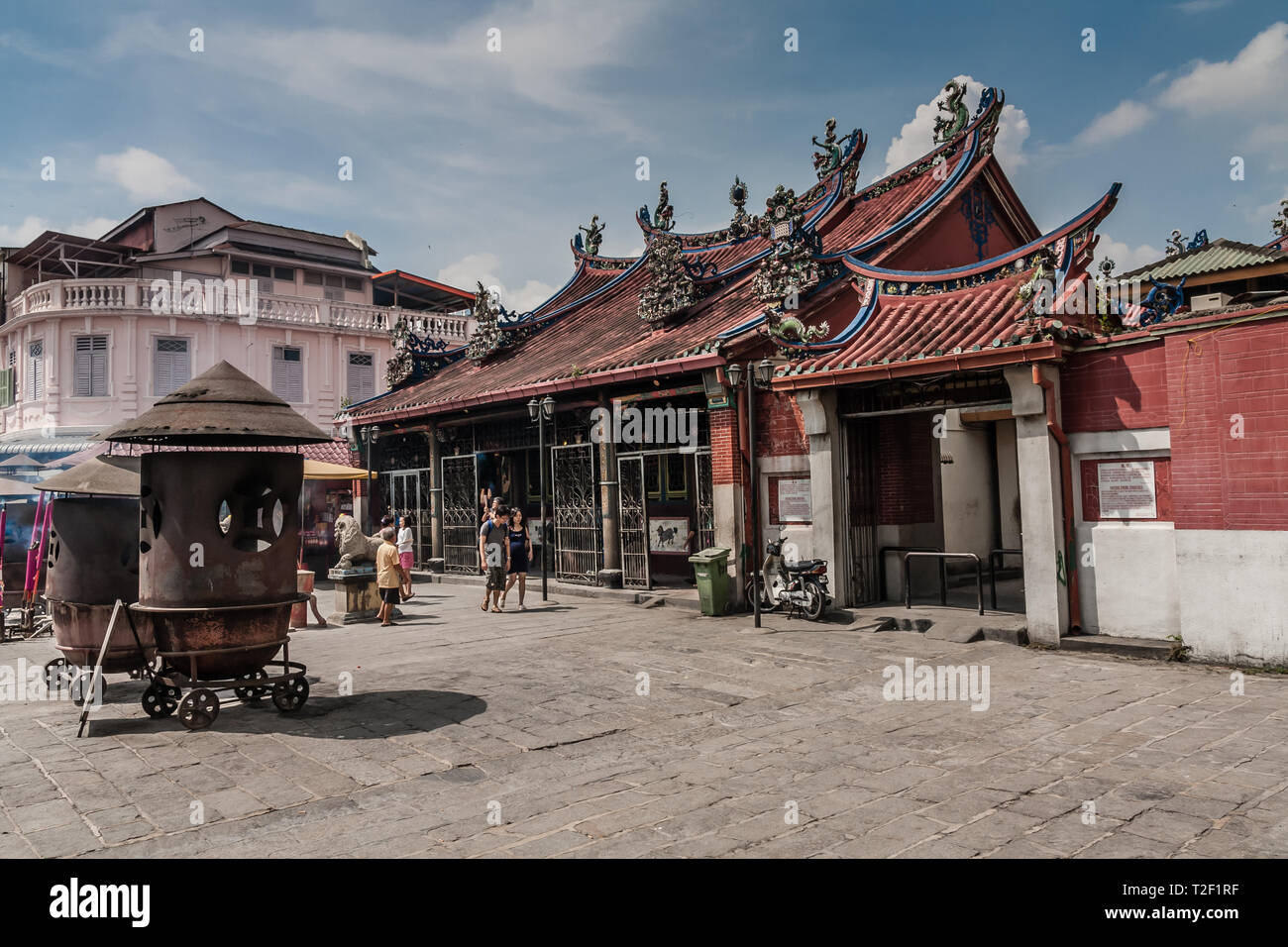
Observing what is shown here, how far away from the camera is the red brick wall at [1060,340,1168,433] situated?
9438 mm

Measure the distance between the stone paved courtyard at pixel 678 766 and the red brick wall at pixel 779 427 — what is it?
429 centimetres

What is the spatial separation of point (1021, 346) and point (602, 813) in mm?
7370

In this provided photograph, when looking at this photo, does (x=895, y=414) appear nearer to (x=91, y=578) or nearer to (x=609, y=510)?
(x=609, y=510)

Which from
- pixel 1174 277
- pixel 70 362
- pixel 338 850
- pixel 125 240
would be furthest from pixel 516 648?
pixel 125 240

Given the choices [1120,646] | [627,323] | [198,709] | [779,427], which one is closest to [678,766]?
[198,709]

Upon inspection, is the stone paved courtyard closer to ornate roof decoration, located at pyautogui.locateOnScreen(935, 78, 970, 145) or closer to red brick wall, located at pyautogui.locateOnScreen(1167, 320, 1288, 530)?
red brick wall, located at pyautogui.locateOnScreen(1167, 320, 1288, 530)

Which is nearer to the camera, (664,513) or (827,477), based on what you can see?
(827,477)

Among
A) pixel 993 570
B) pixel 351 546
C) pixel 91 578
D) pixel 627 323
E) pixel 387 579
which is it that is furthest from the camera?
pixel 627 323

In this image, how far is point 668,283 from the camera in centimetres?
1711

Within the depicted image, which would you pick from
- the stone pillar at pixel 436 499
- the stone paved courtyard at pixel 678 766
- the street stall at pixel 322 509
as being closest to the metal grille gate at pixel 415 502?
the stone pillar at pixel 436 499

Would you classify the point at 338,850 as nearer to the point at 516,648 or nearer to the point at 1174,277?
the point at 516,648

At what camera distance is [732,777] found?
18.6 ft

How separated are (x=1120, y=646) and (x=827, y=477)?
14.4ft

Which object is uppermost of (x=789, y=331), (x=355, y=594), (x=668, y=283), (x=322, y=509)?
(x=668, y=283)
